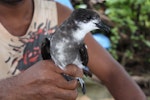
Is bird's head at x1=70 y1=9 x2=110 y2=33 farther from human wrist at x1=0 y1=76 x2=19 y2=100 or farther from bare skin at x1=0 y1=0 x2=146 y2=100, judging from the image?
human wrist at x1=0 y1=76 x2=19 y2=100

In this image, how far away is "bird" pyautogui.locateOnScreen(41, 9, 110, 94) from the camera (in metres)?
1.34

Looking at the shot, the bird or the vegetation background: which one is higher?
the bird

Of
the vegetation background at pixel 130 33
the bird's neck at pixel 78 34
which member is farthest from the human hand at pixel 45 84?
the vegetation background at pixel 130 33

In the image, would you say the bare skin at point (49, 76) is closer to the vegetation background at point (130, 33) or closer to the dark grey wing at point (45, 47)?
the dark grey wing at point (45, 47)

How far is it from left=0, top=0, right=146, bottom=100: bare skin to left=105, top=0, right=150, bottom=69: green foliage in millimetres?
1877

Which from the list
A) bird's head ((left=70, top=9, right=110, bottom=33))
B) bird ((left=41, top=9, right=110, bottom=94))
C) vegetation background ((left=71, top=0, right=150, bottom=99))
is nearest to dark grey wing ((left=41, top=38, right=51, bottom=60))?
bird ((left=41, top=9, right=110, bottom=94))

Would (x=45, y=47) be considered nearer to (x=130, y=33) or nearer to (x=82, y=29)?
(x=82, y=29)

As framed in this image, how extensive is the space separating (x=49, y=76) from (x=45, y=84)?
0.03m

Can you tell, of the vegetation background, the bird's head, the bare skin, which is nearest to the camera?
the bird's head

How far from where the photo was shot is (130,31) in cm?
407

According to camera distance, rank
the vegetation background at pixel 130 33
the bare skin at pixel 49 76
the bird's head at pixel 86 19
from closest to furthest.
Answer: the bird's head at pixel 86 19, the bare skin at pixel 49 76, the vegetation background at pixel 130 33

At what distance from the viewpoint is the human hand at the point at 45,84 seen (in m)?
1.43

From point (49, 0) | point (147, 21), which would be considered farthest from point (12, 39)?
point (147, 21)

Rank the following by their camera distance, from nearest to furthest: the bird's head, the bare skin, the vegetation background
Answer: the bird's head, the bare skin, the vegetation background
